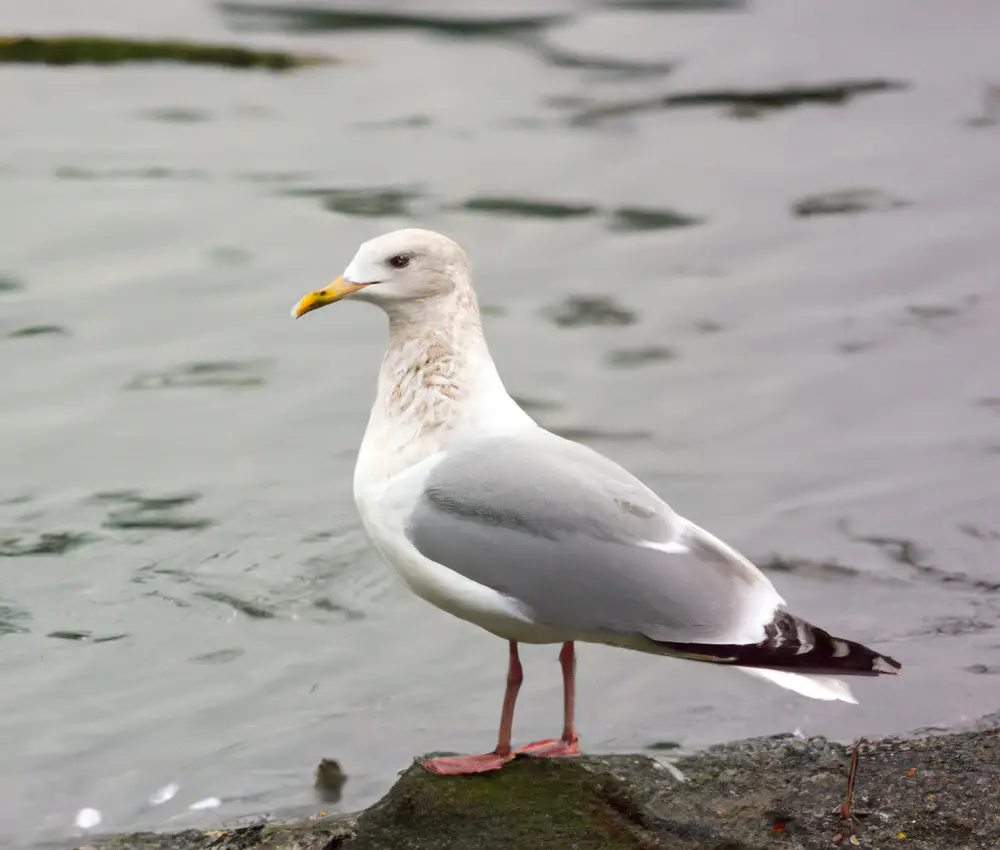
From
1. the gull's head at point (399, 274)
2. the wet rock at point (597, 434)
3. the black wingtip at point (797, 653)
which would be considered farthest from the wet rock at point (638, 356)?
the black wingtip at point (797, 653)

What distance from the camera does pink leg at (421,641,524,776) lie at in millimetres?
4652

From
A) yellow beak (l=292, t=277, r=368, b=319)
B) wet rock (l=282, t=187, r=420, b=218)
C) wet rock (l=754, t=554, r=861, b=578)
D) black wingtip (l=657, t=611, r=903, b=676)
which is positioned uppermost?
yellow beak (l=292, t=277, r=368, b=319)

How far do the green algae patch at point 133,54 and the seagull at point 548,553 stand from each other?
9229mm

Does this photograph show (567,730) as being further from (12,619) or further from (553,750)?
(12,619)

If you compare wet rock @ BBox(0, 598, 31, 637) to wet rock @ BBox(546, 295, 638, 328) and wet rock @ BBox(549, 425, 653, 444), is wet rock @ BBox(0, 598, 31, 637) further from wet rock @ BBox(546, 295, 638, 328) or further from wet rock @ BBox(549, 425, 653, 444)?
wet rock @ BBox(546, 295, 638, 328)

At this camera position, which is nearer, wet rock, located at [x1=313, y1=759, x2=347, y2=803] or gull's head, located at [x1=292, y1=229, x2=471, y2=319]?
gull's head, located at [x1=292, y1=229, x2=471, y2=319]

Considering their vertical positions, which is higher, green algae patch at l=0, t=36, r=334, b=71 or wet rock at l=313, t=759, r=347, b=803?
green algae patch at l=0, t=36, r=334, b=71

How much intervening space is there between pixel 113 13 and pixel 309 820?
10613mm

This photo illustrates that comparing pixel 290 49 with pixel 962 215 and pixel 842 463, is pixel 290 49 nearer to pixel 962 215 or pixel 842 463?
pixel 962 215

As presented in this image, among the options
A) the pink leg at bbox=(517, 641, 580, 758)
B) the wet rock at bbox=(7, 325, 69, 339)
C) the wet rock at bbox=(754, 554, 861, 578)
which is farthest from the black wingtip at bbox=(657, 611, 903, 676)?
the wet rock at bbox=(7, 325, 69, 339)

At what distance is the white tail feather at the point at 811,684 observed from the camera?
171 inches

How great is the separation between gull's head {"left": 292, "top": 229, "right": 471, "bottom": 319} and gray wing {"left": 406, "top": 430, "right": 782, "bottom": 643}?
57 cm

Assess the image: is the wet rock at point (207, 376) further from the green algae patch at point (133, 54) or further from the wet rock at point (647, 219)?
the green algae patch at point (133, 54)

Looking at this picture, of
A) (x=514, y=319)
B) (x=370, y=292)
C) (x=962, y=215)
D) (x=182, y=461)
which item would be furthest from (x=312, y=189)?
(x=370, y=292)
